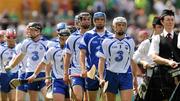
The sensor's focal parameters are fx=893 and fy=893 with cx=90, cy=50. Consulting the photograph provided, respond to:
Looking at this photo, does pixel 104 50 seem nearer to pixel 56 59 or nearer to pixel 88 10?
pixel 56 59

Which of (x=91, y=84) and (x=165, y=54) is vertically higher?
(x=165, y=54)

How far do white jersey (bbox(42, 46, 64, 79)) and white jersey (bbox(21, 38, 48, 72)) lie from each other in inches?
55.9

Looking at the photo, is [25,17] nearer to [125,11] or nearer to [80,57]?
[125,11]

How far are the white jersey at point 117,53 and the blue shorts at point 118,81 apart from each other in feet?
0.28

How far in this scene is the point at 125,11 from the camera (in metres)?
38.7

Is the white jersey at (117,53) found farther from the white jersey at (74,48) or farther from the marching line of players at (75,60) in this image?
the white jersey at (74,48)

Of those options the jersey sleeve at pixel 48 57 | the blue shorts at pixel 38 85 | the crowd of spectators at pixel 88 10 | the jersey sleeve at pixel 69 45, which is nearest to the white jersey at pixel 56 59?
the jersey sleeve at pixel 48 57

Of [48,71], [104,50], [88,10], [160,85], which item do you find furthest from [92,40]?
[88,10]

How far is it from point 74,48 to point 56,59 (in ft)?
2.25

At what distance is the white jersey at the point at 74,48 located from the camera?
1970 centimetres

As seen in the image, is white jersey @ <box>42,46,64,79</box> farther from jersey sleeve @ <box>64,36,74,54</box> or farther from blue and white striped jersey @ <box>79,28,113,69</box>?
blue and white striped jersey @ <box>79,28,113,69</box>

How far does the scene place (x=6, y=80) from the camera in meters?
23.3

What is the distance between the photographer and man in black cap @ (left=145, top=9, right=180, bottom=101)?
16.2 metres

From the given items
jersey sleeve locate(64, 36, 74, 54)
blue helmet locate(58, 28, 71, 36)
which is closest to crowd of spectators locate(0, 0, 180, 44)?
blue helmet locate(58, 28, 71, 36)
